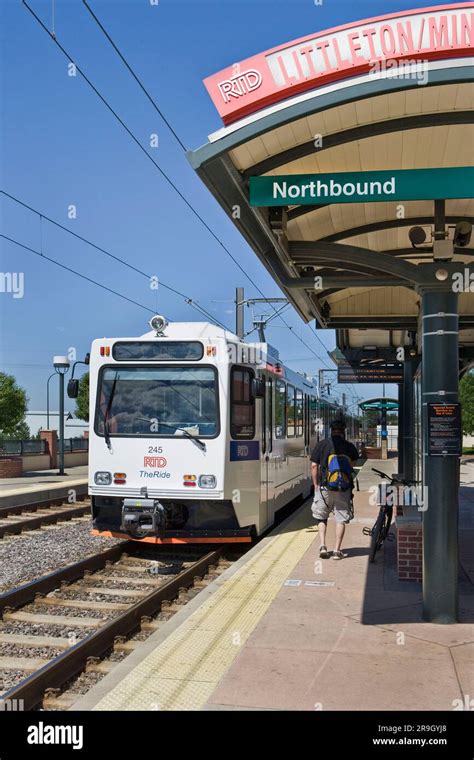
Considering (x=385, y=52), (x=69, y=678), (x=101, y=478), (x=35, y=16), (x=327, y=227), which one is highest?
(x=35, y=16)

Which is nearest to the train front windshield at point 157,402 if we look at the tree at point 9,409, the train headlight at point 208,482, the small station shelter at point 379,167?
the train headlight at point 208,482

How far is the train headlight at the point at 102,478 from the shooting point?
379 inches

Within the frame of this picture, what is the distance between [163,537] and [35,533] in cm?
359

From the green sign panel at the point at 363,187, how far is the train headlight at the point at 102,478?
486cm

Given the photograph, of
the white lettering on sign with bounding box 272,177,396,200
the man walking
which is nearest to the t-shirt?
the man walking

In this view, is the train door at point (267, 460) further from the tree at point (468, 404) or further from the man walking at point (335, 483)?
the tree at point (468, 404)

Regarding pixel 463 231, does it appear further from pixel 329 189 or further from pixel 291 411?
pixel 291 411

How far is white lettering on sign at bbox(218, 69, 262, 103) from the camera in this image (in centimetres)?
530

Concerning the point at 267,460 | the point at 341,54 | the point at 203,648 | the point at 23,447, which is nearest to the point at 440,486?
the point at 203,648

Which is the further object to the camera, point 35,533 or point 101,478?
point 35,533
